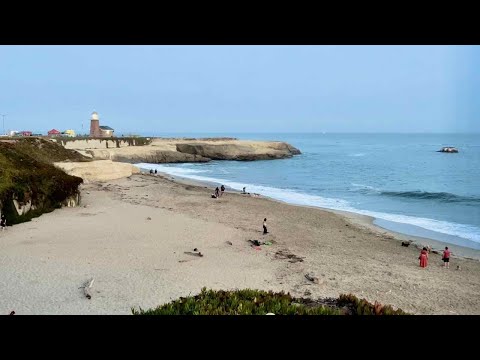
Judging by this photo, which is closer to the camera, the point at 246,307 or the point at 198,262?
the point at 246,307

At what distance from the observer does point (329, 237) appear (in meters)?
21.4

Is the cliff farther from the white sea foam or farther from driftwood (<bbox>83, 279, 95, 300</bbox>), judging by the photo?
driftwood (<bbox>83, 279, 95, 300</bbox>)

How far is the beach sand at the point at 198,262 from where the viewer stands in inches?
494

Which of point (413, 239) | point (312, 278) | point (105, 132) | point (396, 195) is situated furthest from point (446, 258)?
point (105, 132)

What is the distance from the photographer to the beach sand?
1255 centimetres

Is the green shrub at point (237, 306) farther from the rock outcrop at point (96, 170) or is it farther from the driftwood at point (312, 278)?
the rock outcrop at point (96, 170)

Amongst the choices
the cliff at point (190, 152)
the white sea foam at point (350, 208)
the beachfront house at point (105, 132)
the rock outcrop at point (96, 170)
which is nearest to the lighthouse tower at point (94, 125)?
the beachfront house at point (105, 132)

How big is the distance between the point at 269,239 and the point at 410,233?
910 centimetres

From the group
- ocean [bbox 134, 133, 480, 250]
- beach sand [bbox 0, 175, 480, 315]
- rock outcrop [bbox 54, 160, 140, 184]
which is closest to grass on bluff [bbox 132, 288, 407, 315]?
beach sand [bbox 0, 175, 480, 315]

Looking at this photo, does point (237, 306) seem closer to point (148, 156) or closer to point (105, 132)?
point (148, 156)

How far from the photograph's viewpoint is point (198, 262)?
16.0 m

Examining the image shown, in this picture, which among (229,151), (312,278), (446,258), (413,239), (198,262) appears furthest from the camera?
(229,151)
